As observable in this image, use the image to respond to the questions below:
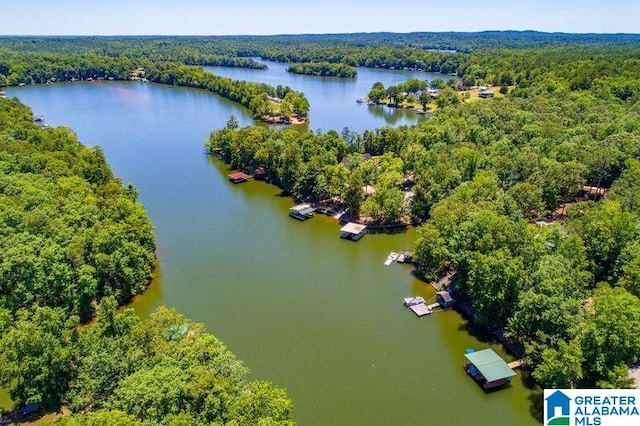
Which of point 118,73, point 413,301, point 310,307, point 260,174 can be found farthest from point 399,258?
point 118,73

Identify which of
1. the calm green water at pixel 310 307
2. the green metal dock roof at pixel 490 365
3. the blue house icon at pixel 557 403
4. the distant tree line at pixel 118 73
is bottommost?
the calm green water at pixel 310 307

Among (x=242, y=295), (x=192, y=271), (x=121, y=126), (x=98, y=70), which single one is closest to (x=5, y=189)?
(x=192, y=271)

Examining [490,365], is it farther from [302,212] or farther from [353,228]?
[302,212]

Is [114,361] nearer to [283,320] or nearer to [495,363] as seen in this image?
[283,320]

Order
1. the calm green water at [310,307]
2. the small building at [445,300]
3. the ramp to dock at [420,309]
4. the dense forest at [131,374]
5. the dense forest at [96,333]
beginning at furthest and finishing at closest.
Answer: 1. the small building at [445,300]
2. the ramp to dock at [420,309]
3. the calm green water at [310,307]
4. the dense forest at [96,333]
5. the dense forest at [131,374]

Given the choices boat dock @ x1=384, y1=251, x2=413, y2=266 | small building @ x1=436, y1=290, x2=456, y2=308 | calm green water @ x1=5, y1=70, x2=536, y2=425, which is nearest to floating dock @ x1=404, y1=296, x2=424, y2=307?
calm green water @ x1=5, y1=70, x2=536, y2=425

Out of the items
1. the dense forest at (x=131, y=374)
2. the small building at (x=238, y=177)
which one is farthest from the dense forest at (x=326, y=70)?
the dense forest at (x=131, y=374)

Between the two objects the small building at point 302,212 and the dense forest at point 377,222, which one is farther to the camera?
the small building at point 302,212

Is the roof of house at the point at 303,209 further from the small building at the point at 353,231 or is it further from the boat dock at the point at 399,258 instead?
the boat dock at the point at 399,258
